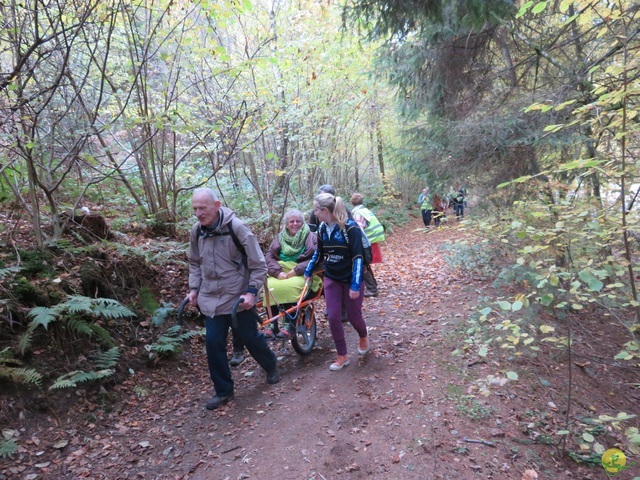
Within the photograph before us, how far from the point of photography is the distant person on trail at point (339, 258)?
4.26 m

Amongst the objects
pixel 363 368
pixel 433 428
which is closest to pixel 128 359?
pixel 363 368

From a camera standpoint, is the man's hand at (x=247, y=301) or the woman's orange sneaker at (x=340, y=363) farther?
the woman's orange sneaker at (x=340, y=363)

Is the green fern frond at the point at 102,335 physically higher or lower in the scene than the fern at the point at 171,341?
higher

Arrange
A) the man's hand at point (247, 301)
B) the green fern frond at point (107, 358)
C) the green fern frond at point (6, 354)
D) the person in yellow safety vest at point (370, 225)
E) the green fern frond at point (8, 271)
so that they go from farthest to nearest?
1. the person in yellow safety vest at point (370, 225)
2. the green fern frond at point (107, 358)
3. the green fern frond at point (8, 271)
4. the man's hand at point (247, 301)
5. the green fern frond at point (6, 354)

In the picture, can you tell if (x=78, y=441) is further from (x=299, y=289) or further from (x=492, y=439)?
(x=492, y=439)

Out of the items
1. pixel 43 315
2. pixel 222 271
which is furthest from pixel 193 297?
pixel 43 315

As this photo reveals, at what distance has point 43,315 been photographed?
3828 millimetres

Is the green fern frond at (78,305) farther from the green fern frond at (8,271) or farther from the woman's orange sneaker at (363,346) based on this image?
the woman's orange sneaker at (363,346)

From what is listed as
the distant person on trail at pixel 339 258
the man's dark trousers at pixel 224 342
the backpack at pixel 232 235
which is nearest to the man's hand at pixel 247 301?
the man's dark trousers at pixel 224 342

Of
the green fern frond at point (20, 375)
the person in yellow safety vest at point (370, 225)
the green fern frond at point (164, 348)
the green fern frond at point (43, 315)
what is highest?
the person in yellow safety vest at point (370, 225)

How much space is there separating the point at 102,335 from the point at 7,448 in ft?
4.58

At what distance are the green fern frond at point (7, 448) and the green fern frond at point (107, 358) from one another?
1.04m

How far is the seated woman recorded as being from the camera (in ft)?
15.7

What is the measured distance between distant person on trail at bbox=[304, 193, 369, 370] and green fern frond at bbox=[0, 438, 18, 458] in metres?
3.16
